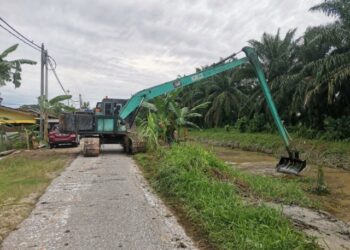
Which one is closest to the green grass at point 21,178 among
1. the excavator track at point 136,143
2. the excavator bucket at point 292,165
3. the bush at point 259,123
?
the excavator track at point 136,143

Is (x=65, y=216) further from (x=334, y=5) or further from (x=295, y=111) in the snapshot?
(x=295, y=111)

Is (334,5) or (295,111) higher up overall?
(334,5)

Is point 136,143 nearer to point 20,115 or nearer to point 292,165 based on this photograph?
point 292,165

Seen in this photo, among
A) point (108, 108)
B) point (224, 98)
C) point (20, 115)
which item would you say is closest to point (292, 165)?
point (108, 108)

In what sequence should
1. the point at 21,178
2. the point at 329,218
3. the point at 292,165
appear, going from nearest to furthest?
the point at 329,218 → the point at 21,178 → the point at 292,165

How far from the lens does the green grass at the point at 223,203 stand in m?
4.92

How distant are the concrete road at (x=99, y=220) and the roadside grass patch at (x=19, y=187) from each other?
20cm

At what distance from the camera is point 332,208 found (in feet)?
29.9

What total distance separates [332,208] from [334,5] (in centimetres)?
1382

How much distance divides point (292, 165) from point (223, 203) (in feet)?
29.1

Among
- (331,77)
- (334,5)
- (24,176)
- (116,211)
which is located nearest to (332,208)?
(116,211)

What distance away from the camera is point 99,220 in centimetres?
630

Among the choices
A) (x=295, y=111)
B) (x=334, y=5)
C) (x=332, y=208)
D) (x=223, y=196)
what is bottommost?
(x=332, y=208)

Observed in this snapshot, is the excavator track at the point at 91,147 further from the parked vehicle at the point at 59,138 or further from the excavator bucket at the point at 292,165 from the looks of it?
the excavator bucket at the point at 292,165
